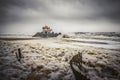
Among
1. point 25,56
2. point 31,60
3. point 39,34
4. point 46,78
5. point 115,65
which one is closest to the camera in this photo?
point 46,78

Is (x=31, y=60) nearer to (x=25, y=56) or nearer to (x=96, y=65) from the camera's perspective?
(x=25, y=56)

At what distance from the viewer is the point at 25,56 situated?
18.2ft

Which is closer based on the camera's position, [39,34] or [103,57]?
[103,57]

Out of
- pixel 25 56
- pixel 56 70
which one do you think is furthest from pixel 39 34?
pixel 56 70

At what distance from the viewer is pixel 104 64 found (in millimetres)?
4621

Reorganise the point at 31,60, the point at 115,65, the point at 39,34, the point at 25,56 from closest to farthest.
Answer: the point at 115,65 → the point at 31,60 → the point at 25,56 → the point at 39,34

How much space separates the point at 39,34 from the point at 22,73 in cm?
2183

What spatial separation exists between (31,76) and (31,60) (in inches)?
50.3

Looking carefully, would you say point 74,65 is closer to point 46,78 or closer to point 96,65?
point 96,65

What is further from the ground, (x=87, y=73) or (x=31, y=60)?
(x=31, y=60)

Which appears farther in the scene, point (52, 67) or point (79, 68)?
point (52, 67)

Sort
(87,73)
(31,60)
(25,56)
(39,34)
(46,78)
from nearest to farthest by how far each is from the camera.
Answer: (46,78)
(87,73)
(31,60)
(25,56)
(39,34)

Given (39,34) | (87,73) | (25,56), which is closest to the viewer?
(87,73)

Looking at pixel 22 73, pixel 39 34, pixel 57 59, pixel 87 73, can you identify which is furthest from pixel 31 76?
pixel 39 34
